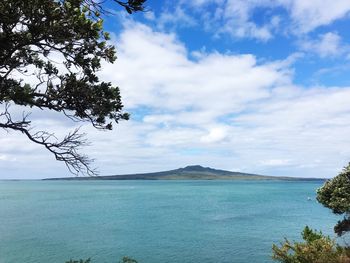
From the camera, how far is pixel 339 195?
99.1 ft

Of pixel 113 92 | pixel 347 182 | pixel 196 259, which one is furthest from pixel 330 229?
pixel 113 92

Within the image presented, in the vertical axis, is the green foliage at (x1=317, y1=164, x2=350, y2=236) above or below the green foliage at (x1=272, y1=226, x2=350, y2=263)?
above

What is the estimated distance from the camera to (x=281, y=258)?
2691 centimetres

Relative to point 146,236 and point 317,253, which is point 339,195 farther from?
point 146,236

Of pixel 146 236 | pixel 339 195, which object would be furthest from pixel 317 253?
pixel 146 236

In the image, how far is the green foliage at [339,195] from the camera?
29377 mm

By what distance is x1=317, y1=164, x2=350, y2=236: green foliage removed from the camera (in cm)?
2938

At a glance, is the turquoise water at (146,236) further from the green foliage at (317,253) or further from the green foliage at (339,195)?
the green foliage at (317,253)

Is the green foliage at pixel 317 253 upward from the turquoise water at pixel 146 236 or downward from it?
upward

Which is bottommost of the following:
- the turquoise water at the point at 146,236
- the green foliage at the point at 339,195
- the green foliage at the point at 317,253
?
the turquoise water at the point at 146,236

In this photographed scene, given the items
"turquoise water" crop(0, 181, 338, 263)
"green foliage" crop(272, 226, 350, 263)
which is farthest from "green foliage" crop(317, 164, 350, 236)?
"turquoise water" crop(0, 181, 338, 263)

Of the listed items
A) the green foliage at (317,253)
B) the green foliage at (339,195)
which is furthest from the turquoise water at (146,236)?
the green foliage at (317,253)

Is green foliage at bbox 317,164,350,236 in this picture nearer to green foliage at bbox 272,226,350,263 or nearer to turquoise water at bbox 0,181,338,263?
green foliage at bbox 272,226,350,263

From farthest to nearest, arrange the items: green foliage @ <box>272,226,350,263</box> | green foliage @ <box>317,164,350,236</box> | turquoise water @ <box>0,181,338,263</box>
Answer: turquoise water @ <box>0,181,338,263</box>, green foliage @ <box>317,164,350,236</box>, green foliage @ <box>272,226,350,263</box>
